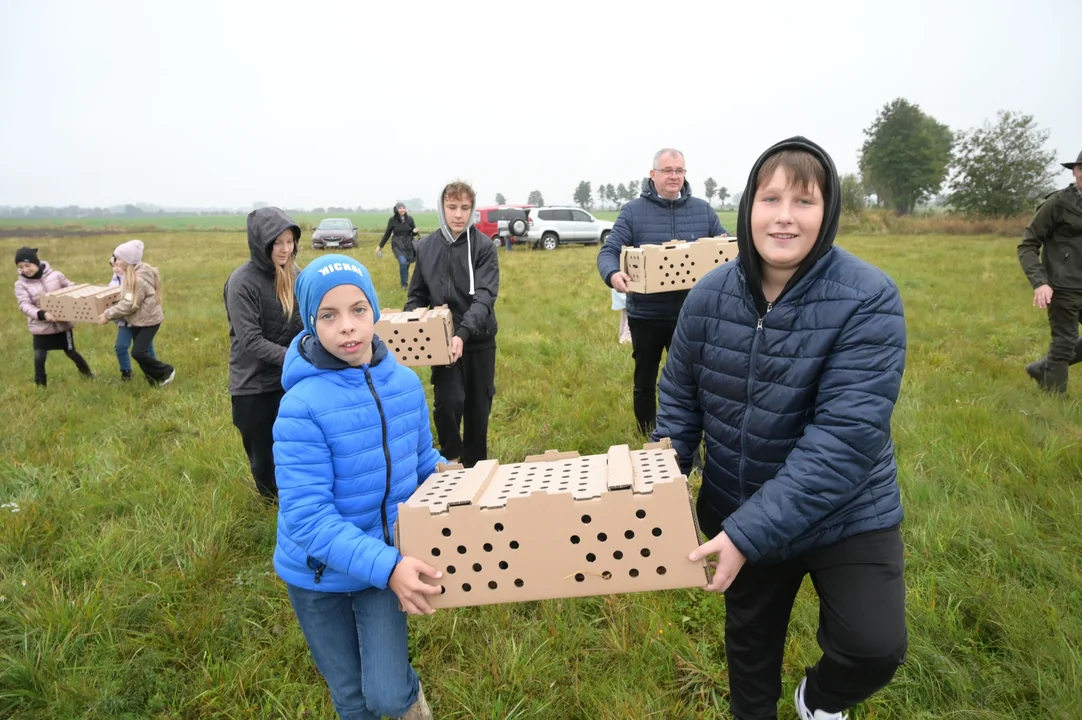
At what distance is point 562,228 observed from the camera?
25.2 m

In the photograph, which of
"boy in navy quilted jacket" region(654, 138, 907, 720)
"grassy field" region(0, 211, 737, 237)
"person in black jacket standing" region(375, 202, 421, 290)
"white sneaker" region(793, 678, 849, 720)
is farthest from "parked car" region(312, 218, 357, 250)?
"white sneaker" region(793, 678, 849, 720)

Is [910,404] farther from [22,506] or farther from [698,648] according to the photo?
[22,506]

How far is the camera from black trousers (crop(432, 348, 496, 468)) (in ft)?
13.7

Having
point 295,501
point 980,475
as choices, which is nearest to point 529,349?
point 980,475

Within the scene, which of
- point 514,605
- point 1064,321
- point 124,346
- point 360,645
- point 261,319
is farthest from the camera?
point 124,346

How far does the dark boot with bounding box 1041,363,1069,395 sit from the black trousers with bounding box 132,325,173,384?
8861 millimetres

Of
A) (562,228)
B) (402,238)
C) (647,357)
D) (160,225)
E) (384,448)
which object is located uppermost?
(160,225)

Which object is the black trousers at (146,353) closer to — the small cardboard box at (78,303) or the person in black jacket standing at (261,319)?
the small cardboard box at (78,303)

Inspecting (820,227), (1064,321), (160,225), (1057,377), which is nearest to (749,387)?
(820,227)

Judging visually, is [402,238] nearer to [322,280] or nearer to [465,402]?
[465,402]

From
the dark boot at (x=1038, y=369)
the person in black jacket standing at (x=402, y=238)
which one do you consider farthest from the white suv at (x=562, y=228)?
the dark boot at (x=1038, y=369)

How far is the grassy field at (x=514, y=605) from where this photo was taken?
8.40ft

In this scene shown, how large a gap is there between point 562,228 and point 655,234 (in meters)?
21.0

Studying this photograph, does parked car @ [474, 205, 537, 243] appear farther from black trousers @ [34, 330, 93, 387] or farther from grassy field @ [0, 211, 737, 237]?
black trousers @ [34, 330, 93, 387]
